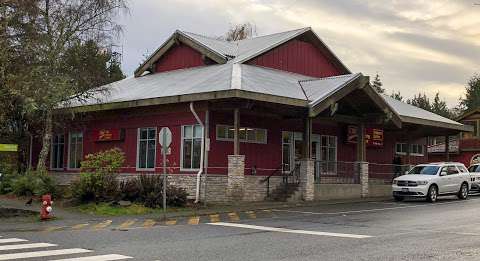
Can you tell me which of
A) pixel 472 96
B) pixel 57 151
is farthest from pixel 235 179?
pixel 472 96

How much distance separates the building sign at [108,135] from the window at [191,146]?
4671 millimetres

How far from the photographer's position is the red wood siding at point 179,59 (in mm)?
31700

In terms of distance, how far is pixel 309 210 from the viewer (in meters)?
22.3

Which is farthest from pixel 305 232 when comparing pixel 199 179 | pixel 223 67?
pixel 223 67

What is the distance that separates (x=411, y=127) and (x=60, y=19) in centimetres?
2043

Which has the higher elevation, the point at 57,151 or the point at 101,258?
the point at 57,151

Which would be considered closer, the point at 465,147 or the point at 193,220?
the point at 193,220

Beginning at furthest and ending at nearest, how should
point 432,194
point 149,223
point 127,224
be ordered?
point 432,194 < point 149,223 < point 127,224

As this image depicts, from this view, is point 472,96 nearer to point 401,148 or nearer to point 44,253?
point 401,148

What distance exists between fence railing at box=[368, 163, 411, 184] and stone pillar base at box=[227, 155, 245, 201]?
12.1 m

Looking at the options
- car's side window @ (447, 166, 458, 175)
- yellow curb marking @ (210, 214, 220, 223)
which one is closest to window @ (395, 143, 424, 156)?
car's side window @ (447, 166, 458, 175)

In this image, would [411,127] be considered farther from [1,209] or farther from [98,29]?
[1,209]

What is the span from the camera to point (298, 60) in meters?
32.2

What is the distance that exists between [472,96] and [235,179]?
77766mm
